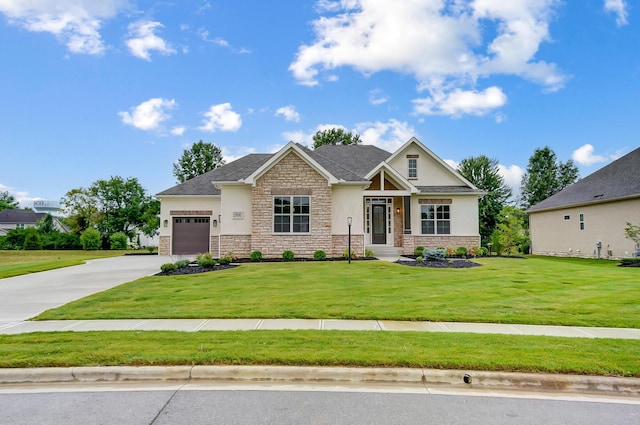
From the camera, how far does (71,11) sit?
14.9 metres

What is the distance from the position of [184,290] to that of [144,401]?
255 inches

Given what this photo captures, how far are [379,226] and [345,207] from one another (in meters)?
3.71

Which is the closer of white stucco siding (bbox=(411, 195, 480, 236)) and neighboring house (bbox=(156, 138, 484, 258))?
neighboring house (bbox=(156, 138, 484, 258))

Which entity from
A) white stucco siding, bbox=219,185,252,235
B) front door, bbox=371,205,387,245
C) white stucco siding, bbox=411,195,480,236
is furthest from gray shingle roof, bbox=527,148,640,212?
white stucco siding, bbox=219,185,252,235

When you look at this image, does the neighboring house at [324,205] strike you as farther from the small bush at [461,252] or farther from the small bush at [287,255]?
the small bush at [461,252]

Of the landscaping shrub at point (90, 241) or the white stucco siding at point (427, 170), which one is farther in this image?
the landscaping shrub at point (90, 241)

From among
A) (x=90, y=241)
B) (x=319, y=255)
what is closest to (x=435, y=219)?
(x=319, y=255)

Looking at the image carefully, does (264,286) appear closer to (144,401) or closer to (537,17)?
(144,401)

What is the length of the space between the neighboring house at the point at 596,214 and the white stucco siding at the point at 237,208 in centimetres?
1955

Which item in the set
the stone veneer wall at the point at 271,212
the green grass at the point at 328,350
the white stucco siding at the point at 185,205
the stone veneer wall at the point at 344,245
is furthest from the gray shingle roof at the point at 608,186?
the white stucco siding at the point at 185,205

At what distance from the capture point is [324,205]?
1859 centimetres

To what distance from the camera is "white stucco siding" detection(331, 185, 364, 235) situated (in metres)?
19.0

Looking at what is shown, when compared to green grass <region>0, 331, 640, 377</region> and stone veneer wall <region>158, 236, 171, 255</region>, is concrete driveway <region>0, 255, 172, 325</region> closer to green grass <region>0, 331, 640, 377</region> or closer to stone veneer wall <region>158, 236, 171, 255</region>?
green grass <region>0, 331, 640, 377</region>

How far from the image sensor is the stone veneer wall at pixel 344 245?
18.8 m
